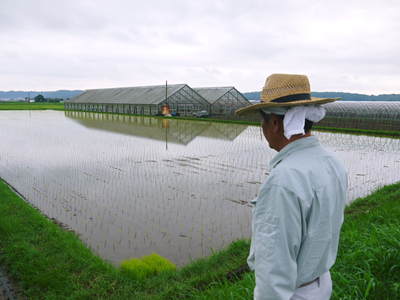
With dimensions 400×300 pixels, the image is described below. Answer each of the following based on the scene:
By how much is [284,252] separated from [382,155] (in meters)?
14.1

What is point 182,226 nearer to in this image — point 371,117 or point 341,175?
point 341,175

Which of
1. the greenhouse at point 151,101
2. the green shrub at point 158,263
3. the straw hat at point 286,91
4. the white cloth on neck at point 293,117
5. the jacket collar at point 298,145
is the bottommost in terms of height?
the green shrub at point 158,263

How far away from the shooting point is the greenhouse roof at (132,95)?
34.7 metres

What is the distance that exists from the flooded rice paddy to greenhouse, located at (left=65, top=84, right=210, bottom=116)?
17064 mm

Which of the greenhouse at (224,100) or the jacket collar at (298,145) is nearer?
the jacket collar at (298,145)

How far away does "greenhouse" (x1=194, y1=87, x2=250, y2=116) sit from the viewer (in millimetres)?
33906

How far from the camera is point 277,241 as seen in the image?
4.25ft

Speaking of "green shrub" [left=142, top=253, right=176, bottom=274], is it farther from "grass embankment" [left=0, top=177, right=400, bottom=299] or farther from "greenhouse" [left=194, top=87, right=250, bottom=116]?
"greenhouse" [left=194, top=87, right=250, bottom=116]

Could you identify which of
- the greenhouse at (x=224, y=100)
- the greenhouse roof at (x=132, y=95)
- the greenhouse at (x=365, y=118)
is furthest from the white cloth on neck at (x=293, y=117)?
the greenhouse roof at (x=132, y=95)

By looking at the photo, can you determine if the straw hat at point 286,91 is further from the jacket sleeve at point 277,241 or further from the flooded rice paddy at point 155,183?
the flooded rice paddy at point 155,183

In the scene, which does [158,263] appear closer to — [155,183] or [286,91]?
[286,91]

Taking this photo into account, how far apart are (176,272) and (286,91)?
3395 mm

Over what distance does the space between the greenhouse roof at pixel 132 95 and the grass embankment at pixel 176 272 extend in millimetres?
29272

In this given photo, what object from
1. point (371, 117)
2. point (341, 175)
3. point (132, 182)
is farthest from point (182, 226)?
point (371, 117)
